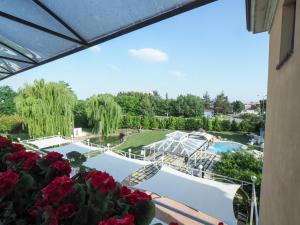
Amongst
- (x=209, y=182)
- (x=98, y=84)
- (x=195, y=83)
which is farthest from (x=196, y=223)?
(x=195, y=83)

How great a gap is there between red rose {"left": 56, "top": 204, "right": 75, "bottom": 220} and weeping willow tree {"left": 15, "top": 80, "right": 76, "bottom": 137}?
13.0 m

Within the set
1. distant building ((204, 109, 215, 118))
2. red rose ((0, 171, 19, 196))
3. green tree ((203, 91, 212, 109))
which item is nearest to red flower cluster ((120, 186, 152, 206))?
red rose ((0, 171, 19, 196))

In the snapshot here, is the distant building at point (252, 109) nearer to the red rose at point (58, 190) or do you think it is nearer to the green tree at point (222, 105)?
the green tree at point (222, 105)

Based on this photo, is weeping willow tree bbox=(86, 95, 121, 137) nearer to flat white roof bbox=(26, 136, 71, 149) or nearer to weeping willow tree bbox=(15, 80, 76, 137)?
weeping willow tree bbox=(15, 80, 76, 137)

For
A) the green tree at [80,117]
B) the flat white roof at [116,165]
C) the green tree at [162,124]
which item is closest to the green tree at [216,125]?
the green tree at [162,124]

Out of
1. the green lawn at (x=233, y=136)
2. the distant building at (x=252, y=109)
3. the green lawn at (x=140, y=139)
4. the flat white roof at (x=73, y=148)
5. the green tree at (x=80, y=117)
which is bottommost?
the green lawn at (x=140, y=139)

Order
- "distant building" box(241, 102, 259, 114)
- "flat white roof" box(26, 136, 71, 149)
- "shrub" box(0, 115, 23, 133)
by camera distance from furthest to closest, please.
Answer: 1. "distant building" box(241, 102, 259, 114)
2. "shrub" box(0, 115, 23, 133)
3. "flat white roof" box(26, 136, 71, 149)

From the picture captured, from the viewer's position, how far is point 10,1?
1.44m

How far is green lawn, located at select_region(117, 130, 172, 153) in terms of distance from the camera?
14883 mm

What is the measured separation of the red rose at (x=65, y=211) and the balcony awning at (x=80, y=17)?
1.01 metres

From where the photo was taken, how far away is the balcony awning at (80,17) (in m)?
1.23

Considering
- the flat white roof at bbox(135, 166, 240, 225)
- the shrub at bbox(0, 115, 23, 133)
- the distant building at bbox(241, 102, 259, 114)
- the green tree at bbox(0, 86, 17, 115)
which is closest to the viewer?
the flat white roof at bbox(135, 166, 240, 225)

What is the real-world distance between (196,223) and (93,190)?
4.39 m

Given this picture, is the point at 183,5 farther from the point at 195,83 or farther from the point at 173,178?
the point at 195,83
